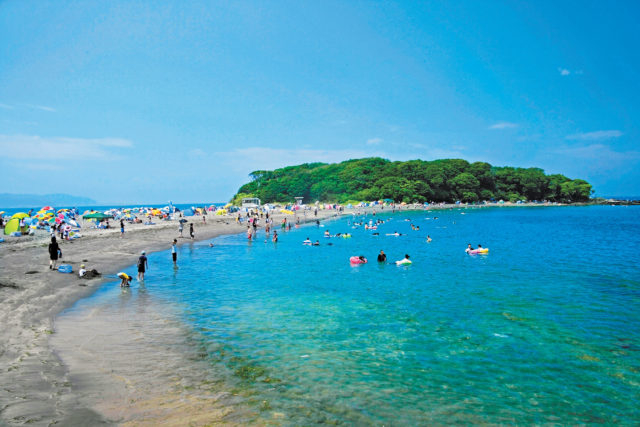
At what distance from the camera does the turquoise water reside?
28.9 ft

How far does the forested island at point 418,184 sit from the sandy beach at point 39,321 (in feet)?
377

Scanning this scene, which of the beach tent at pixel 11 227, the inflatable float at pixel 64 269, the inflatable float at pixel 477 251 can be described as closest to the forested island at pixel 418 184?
the inflatable float at pixel 477 251

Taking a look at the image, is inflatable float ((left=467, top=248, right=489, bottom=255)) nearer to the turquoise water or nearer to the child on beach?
the turquoise water

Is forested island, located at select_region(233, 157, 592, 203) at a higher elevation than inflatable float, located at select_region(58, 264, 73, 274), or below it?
higher

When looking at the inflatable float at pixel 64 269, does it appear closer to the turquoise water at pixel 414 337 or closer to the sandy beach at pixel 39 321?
the sandy beach at pixel 39 321

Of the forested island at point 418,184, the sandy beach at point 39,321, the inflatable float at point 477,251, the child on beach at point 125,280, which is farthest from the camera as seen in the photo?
the forested island at point 418,184

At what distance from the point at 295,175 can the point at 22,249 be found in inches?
5797

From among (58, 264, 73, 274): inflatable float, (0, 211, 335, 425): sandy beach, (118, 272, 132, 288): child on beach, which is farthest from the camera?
(58, 264, 73, 274): inflatable float

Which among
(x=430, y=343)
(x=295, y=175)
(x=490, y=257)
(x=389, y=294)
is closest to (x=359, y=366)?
(x=430, y=343)

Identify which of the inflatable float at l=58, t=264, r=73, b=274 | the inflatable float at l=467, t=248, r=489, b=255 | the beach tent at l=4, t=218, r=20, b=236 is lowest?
the inflatable float at l=467, t=248, r=489, b=255

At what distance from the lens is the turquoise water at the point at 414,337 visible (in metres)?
8.81

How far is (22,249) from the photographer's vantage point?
1142 inches

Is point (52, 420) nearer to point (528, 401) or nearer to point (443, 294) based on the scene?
point (528, 401)

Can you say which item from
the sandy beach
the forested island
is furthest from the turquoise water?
the forested island
